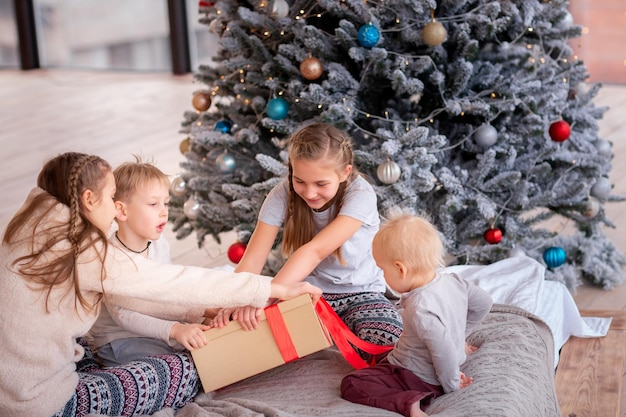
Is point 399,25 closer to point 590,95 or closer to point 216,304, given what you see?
point 590,95

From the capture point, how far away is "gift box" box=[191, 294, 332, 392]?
2.08m

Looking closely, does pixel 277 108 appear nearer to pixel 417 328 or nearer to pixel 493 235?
pixel 493 235

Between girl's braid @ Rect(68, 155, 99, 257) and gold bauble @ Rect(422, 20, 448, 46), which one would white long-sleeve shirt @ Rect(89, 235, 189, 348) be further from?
gold bauble @ Rect(422, 20, 448, 46)

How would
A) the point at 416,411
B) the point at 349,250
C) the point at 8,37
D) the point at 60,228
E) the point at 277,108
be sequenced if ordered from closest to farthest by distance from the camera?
the point at 60,228 → the point at 416,411 → the point at 349,250 → the point at 277,108 → the point at 8,37

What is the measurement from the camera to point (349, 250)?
97.7 inches

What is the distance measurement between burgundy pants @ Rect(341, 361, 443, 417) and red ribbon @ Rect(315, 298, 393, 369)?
12 cm

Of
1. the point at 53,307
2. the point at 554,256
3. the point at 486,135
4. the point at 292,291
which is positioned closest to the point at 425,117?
the point at 486,135

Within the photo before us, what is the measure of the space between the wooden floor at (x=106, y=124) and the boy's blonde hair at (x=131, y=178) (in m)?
1.52

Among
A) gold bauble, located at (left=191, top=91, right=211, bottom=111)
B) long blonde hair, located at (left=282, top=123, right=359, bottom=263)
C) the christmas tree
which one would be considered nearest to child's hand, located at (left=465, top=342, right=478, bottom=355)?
Answer: long blonde hair, located at (left=282, top=123, right=359, bottom=263)

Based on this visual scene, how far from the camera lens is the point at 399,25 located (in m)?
3.01

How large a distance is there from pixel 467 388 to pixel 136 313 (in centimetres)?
80

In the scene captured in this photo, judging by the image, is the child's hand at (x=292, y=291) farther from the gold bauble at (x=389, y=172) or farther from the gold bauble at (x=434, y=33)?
the gold bauble at (x=434, y=33)

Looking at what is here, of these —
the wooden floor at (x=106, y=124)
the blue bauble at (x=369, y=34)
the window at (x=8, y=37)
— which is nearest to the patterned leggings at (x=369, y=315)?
the blue bauble at (x=369, y=34)

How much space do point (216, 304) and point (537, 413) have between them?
0.76m
